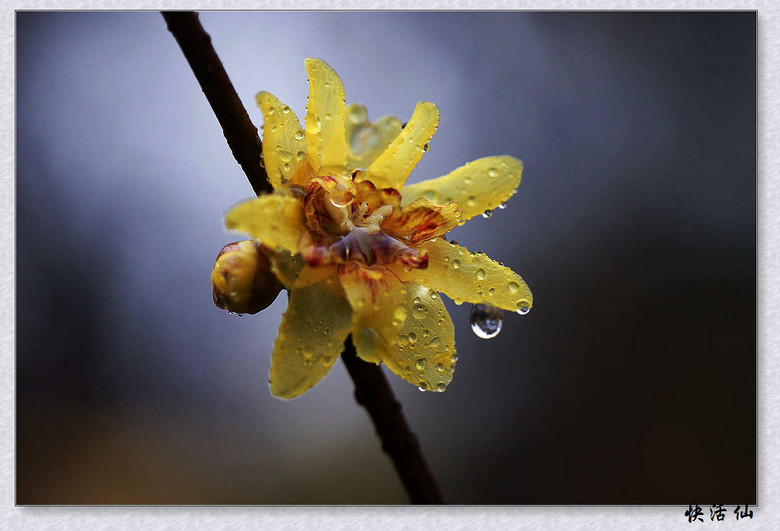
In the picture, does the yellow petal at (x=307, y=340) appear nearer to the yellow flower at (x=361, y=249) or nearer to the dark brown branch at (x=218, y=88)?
the yellow flower at (x=361, y=249)

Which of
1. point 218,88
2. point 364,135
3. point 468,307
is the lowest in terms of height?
point 468,307

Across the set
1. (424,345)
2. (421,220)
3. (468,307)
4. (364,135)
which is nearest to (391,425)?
(424,345)

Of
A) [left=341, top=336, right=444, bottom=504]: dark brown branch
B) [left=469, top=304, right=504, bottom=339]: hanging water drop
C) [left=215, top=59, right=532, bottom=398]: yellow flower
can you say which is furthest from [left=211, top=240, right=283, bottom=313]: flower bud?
[left=469, top=304, right=504, bottom=339]: hanging water drop

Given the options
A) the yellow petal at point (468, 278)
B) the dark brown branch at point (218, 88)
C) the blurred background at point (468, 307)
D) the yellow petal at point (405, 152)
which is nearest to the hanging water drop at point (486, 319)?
the yellow petal at point (468, 278)

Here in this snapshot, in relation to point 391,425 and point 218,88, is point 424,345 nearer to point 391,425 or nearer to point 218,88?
point 391,425

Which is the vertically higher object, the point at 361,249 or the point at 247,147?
the point at 247,147

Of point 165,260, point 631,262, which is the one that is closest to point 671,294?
point 631,262
